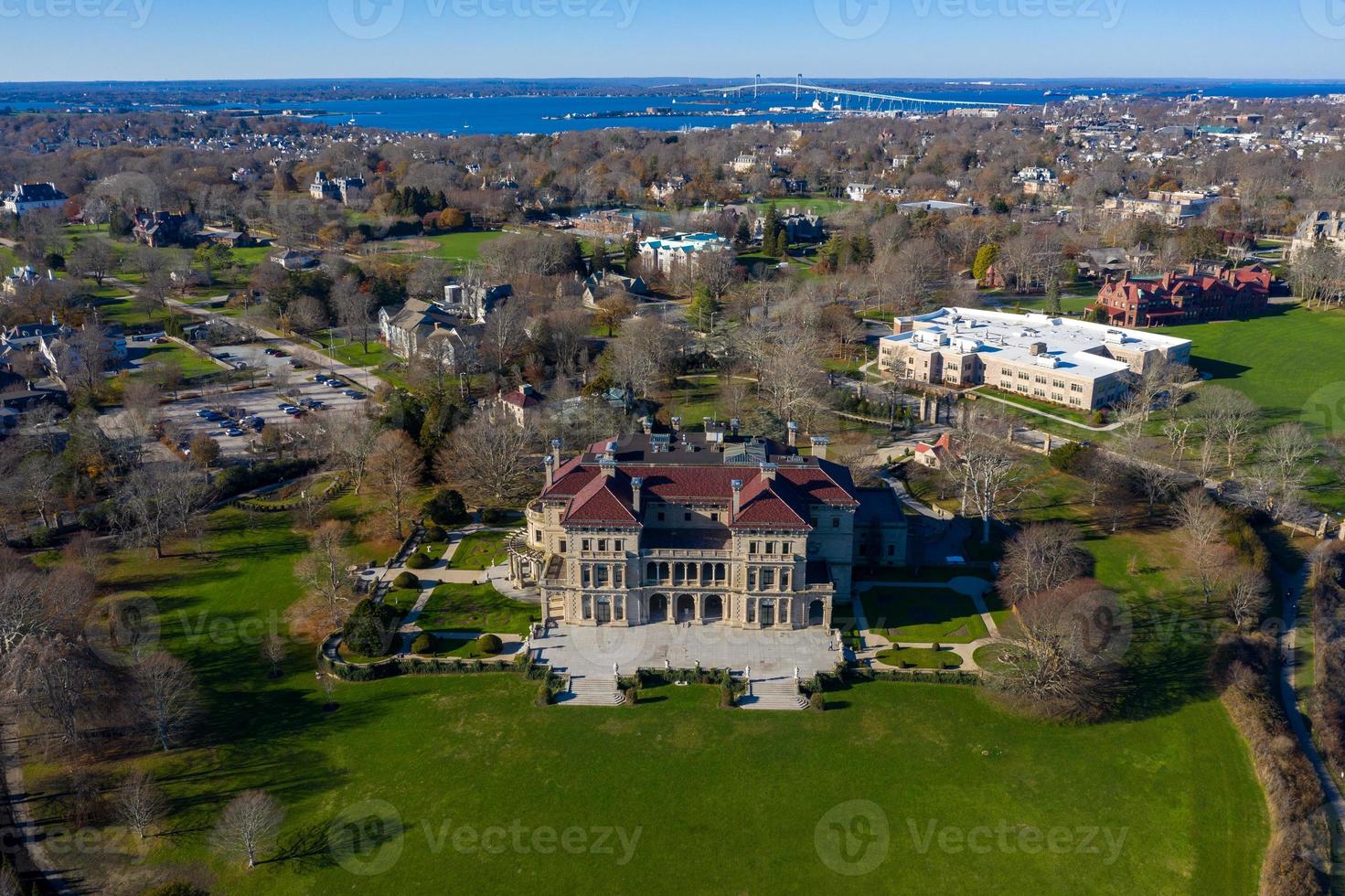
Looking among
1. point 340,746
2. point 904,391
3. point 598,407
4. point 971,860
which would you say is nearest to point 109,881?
point 340,746

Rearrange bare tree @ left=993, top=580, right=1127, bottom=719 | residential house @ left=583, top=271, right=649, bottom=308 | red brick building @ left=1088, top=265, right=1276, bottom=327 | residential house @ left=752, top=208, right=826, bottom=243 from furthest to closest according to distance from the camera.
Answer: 1. residential house @ left=752, top=208, right=826, bottom=243
2. residential house @ left=583, top=271, right=649, bottom=308
3. red brick building @ left=1088, top=265, right=1276, bottom=327
4. bare tree @ left=993, top=580, right=1127, bottom=719

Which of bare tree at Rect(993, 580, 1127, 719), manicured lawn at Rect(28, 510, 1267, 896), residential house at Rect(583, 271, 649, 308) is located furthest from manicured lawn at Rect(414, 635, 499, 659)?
residential house at Rect(583, 271, 649, 308)

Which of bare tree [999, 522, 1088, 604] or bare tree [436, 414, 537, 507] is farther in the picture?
bare tree [436, 414, 537, 507]

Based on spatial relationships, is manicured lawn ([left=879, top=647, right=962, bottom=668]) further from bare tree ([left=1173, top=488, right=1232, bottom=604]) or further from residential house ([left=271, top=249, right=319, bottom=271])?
residential house ([left=271, top=249, right=319, bottom=271])

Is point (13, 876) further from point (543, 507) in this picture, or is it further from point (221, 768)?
point (543, 507)

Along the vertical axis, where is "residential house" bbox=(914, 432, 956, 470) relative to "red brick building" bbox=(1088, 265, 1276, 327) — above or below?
below

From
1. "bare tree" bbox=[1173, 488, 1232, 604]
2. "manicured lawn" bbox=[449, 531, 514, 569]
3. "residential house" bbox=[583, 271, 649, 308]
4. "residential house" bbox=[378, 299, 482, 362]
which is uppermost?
"residential house" bbox=[583, 271, 649, 308]

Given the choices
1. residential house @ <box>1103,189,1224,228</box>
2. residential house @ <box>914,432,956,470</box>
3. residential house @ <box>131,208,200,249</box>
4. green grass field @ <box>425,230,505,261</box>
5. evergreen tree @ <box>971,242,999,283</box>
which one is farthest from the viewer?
residential house @ <box>1103,189,1224,228</box>
